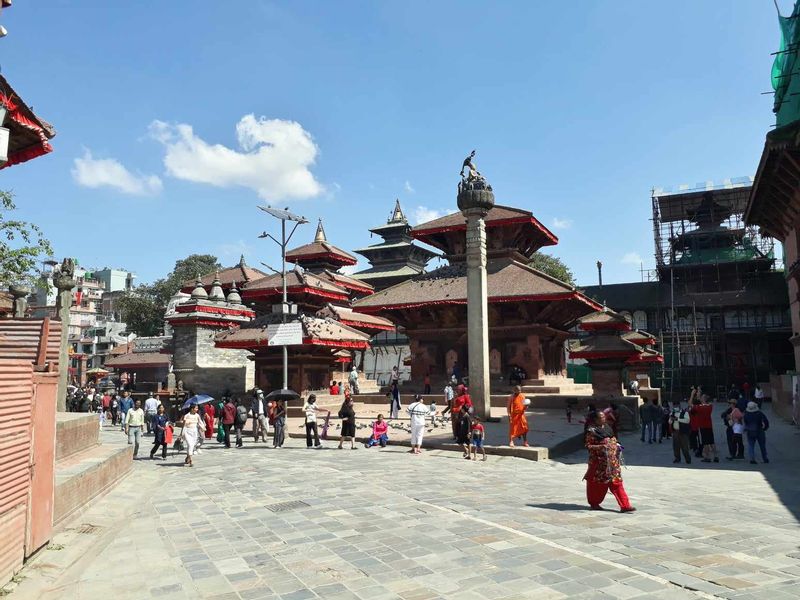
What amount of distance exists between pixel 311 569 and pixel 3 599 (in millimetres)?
2790

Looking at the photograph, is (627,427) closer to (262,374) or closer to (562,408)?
(562,408)

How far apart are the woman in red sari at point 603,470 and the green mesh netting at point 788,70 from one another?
708 inches

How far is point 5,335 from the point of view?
26.4 feet

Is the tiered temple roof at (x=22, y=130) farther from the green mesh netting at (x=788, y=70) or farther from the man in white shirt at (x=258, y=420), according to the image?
the green mesh netting at (x=788, y=70)

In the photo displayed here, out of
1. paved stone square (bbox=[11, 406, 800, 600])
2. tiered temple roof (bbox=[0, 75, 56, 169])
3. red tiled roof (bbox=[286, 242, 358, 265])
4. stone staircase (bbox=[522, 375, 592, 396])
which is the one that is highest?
Result: red tiled roof (bbox=[286, 242, 358, 265])

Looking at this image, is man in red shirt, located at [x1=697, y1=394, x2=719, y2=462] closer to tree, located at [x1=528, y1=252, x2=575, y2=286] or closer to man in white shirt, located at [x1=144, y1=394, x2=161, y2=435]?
man in white shirt, located at [x1=144, y1=394, x2=161, y2=435]

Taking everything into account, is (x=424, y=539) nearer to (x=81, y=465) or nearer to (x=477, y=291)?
(x=81, y=465)

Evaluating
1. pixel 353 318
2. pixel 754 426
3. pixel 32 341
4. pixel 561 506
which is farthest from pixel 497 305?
pixel 32 341

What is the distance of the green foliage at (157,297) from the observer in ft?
196

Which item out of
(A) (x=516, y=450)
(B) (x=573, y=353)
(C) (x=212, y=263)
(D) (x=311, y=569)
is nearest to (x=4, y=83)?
(D) (x=311, y=569)

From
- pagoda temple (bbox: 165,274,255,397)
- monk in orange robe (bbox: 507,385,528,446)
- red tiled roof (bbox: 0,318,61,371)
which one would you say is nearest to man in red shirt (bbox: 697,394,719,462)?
monk in orange robe (bbox: 507,385,528,446)

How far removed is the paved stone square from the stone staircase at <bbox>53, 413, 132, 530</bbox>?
325 millimetres

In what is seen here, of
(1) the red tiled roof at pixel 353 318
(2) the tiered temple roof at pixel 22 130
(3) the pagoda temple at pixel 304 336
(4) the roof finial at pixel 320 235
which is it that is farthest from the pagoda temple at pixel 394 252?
(2) the tiered temple roof at pixel 22 130

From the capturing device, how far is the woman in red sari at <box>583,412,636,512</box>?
8.23 meters
